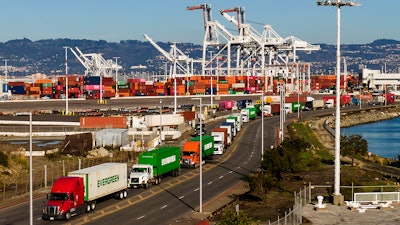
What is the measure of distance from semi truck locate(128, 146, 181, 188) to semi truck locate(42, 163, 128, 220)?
5.00 meters

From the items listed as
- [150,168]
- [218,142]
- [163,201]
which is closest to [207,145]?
[218,142]

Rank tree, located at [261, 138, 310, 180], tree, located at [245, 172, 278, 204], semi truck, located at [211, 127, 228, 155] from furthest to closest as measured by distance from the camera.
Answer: semi truck, located at [211, 127, 228, 155] < tree, located at [261, 138, 310, 180] < tree, located at [245, 172, 278, 204]

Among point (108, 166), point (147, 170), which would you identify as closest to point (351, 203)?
point (108, 166)

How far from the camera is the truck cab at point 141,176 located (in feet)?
168

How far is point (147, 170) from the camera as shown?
52062 millimetres

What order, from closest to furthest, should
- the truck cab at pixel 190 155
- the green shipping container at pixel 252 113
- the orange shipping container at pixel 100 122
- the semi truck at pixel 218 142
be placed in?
the truck cab at pixel 190 155
the semi truck at pixel 218 142
the orange shipping container at pixel 100 122
the green shipping container at pixel 252 113

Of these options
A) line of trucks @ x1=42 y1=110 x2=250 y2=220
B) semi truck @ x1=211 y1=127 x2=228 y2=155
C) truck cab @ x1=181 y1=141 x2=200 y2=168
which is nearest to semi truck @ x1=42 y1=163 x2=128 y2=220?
line of trucks @ x1=42 y1=110 x2=250 y2=220

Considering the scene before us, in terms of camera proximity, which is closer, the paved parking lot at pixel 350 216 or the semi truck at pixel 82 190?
the paved parking lot at pixel 350 216

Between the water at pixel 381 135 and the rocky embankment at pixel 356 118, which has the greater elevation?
the rocky embankment at pixel 356 118

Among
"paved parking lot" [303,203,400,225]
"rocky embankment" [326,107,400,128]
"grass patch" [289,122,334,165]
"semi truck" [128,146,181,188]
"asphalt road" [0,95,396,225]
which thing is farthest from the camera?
"rocky embankment" [326,107,400,128]

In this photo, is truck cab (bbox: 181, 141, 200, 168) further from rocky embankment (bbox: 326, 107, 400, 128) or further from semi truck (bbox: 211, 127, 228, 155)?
rocky embankment (bbox: 326, 107, 400, 128)

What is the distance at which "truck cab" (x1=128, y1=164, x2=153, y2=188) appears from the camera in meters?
51.2

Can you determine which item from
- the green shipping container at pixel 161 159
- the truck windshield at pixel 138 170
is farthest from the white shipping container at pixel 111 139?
the truck windshield at pixel 138 170

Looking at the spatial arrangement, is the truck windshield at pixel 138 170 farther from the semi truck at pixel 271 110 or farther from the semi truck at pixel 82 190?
the semi truck at pixel 271 110
